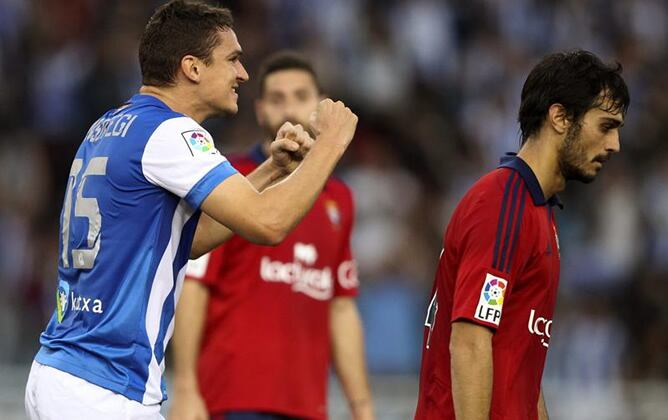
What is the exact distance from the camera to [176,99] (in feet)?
17.6

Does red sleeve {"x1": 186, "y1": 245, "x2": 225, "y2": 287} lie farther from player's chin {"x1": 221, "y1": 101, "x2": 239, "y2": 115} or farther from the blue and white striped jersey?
the blue and white striped jersey

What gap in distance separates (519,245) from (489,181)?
28 centimetres

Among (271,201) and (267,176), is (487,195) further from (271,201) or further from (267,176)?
(267,176)

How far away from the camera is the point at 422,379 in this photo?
5434 millimetres

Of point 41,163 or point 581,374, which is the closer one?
point 581,374

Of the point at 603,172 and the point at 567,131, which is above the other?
the point at 603,172

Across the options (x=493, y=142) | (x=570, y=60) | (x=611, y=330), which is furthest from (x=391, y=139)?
(x=570, y=60)

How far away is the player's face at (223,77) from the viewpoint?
5355mm

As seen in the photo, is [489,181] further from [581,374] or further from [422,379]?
[581,374]

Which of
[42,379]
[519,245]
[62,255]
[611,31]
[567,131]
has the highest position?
[611,31]

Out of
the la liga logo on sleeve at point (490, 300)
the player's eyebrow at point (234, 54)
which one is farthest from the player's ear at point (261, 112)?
the la liga logo on sleeve at point (490, 300)

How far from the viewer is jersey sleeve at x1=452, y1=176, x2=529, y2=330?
5078 millimetres

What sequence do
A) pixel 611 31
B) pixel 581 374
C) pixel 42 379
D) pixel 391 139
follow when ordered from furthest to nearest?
pixel 611 31 < pixel 391 139 < pixel 581 374 < pixel 42 379

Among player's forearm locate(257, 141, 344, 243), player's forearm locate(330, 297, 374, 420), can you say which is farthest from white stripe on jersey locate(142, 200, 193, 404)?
player's forearm locate(330, 297, 374, 420)
